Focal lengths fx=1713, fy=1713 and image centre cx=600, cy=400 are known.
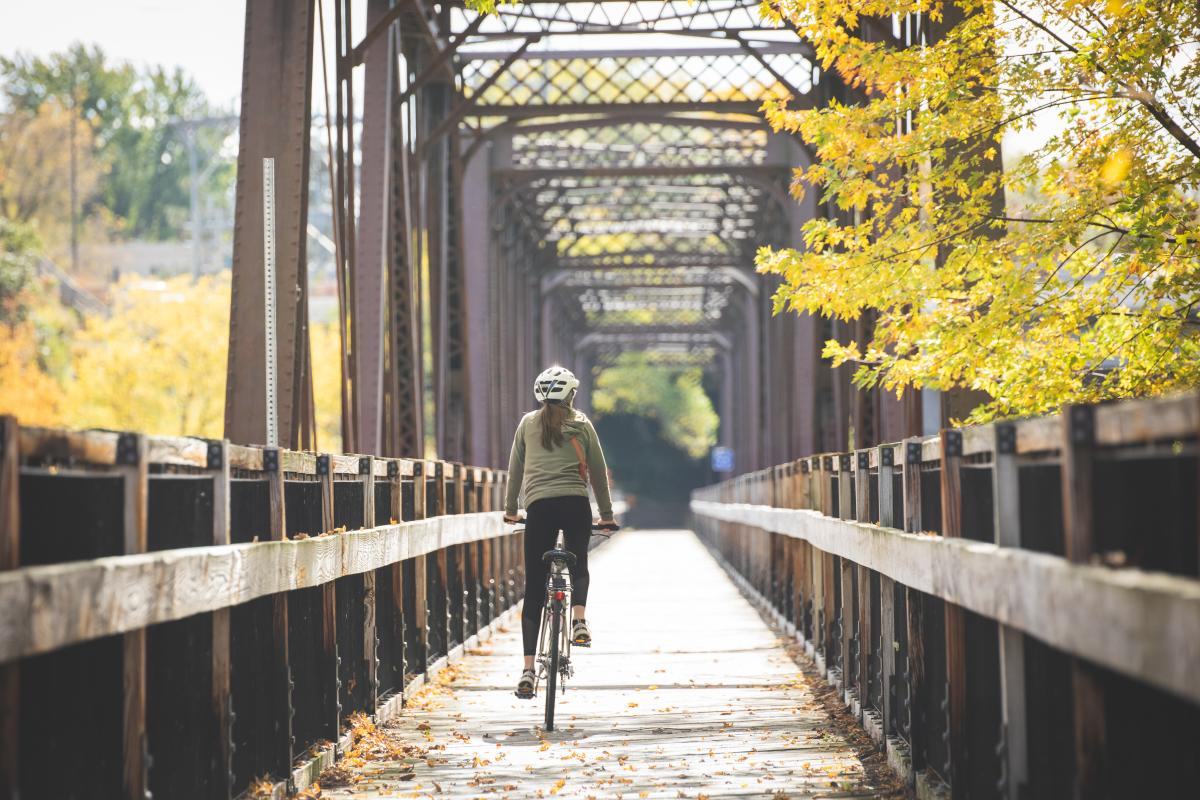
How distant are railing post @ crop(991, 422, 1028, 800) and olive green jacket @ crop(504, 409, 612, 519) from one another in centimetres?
402

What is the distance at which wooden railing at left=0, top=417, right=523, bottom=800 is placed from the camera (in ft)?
13.5

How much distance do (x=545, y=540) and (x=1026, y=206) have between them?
4278 mm

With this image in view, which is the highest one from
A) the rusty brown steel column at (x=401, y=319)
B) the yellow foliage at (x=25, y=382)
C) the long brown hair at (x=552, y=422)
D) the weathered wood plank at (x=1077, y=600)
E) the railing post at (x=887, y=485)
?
the yellow foliage at (x=25, y=382)

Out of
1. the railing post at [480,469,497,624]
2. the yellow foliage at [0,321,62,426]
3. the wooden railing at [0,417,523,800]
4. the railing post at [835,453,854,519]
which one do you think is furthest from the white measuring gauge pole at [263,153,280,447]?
the yellow foliage at [0,321,62,426]

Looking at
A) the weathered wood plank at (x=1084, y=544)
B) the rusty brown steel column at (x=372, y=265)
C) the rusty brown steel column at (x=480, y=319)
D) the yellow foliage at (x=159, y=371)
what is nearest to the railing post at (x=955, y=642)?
the weathered wood plank at (x=1084, y=544)

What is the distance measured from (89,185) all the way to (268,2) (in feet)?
258

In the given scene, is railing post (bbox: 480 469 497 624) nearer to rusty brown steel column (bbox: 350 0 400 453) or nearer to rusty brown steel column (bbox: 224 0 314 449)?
rusty brown steel column (bbox: 350 0 400 453)

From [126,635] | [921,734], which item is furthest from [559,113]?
[126,635]

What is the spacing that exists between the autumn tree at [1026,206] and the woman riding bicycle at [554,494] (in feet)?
9.88

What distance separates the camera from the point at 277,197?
10.6m

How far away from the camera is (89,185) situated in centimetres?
8519

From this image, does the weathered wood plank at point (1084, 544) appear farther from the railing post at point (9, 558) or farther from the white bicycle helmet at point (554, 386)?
the white bicycle helmet at point (554, 386)

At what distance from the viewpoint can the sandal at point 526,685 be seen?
8.87 m

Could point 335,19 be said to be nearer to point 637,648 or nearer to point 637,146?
point 637,648
